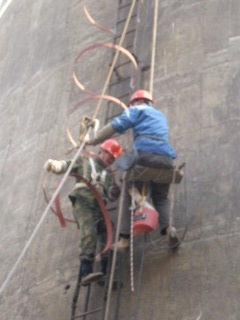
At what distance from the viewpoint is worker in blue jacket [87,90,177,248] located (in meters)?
6.90

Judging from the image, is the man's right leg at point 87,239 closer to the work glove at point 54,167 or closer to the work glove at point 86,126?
the work glove at point 54,167

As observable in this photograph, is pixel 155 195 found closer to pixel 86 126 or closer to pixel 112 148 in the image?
pixel 112 148

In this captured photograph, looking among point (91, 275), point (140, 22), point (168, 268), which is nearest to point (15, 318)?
point (91, 275)

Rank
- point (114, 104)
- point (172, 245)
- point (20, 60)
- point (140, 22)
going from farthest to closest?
point (20, 60), point (140, 22), point (114, 104), point (172, 245)

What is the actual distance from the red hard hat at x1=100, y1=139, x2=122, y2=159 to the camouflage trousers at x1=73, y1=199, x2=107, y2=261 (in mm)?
633

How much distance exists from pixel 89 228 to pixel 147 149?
974mm

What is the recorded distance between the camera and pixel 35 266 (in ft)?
26.8

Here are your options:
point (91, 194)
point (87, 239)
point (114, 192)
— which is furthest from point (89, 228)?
point (114, 192)

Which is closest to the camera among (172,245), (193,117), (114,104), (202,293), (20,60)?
(202,293)

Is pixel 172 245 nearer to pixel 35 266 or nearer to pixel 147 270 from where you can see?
pixel 147 270

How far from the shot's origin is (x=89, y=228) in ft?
23.8

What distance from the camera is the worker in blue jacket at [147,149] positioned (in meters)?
6.90

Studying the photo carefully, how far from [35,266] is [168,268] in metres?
1.85

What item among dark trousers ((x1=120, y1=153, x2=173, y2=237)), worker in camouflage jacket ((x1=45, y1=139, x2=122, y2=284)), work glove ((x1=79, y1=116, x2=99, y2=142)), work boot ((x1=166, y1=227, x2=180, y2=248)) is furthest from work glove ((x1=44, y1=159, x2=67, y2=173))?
work boot ((x1=166, y1=227, x2=180, y2=248))
